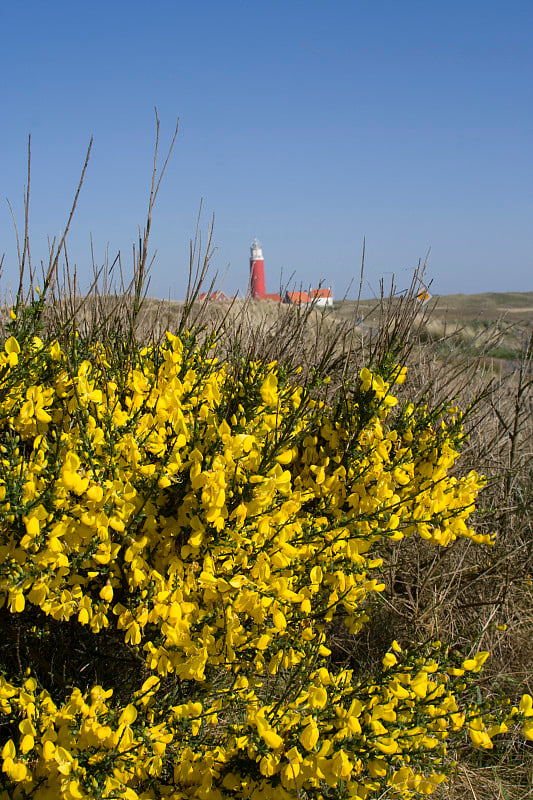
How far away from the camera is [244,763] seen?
1486 millimetres

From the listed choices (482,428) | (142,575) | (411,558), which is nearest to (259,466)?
(142,575)

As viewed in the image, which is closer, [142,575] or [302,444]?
[142,575]

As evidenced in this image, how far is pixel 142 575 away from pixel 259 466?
409 millimetres

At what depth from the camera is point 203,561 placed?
5.15 ft

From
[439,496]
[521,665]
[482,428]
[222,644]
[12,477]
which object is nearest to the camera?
[12,477]

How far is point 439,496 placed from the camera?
183 centimetres

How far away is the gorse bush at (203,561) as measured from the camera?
4.52 feet

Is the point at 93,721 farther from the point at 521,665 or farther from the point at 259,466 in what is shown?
the point at 521,665

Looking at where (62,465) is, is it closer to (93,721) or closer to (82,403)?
(82,403)

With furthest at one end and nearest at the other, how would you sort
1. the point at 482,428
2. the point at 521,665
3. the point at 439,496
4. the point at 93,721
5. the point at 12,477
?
the point at 482,428 < the point at 521,665 < the point at 439,496 < the point at 93,721 < the point at 12,477

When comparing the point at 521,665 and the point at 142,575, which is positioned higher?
the point at 142,575

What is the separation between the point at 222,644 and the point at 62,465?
2.30ft

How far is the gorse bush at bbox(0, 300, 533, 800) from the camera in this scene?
4.52 ft

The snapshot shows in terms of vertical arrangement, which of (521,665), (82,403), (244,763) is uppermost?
(82,403)
